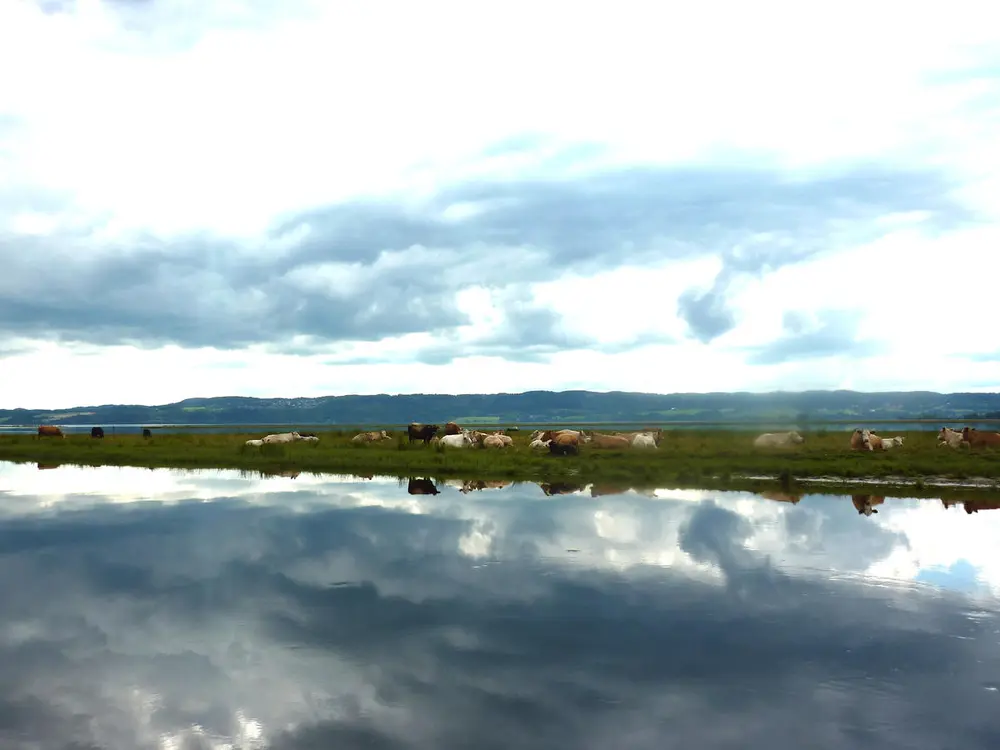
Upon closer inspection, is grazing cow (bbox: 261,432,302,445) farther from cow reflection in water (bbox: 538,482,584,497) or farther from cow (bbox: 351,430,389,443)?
cow reflection in water (bbox: 538,482,584,497)

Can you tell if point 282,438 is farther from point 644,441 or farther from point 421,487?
point 421,487

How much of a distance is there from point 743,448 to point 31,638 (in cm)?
4331

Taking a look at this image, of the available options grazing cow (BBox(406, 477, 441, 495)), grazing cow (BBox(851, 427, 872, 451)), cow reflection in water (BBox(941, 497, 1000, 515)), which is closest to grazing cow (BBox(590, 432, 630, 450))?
grazing cow (BBox(851, 427, 872, 451))

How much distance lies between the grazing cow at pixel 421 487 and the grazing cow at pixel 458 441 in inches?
638

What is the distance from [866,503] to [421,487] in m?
17.7

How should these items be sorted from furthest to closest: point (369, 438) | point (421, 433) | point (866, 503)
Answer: point (369, 438) → point (421, 433) → point (866, 503)

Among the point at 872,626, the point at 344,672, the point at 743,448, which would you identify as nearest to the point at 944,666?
the point at 872,626

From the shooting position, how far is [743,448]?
4828 cm

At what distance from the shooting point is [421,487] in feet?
108

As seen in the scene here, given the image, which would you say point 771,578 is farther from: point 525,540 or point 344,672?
point 344,672

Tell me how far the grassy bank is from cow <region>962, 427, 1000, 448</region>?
221cm

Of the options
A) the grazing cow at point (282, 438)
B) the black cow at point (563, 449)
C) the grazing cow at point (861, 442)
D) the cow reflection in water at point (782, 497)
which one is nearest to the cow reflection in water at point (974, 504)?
the cow reflection in water at point (782, 497)

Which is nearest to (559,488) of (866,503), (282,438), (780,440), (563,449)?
(866,503)

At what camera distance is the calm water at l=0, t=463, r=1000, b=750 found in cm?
864
